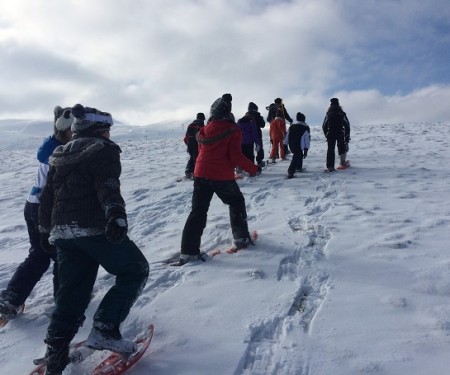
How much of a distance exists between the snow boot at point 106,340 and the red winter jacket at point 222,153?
2.52 meters

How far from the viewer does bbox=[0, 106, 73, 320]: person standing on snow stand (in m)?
3.97

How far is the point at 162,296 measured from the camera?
13.8ft

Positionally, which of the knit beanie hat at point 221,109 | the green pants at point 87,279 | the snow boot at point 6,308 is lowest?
the snow boot at point 6,308

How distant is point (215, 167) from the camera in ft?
16.9

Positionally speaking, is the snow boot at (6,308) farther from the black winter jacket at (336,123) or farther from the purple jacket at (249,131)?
the black winter jacket at (336,123)

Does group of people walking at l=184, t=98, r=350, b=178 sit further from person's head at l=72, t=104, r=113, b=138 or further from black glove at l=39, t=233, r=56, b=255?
black glove at l=39, t=233, r=56, b=255

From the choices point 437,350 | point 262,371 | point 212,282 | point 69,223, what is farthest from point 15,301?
point 437,350

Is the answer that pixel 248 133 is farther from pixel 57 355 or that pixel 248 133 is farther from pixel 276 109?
pixel 57 355

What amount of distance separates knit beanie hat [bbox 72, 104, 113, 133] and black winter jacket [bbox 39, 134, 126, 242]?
0.43 feet

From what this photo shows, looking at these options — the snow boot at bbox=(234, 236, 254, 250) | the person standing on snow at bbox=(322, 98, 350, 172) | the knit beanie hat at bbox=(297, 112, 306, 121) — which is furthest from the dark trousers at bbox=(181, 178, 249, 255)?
the knit beanie hat at bbox=(297, 112, 306, 121)

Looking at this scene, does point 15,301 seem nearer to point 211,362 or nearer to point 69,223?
point 69,223

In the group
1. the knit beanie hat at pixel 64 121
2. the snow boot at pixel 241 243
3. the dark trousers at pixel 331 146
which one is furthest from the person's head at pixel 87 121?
the dark trousers at pixel 331 146

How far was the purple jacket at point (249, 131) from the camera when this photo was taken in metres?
10.1

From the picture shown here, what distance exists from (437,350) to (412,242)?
2.34 meters
